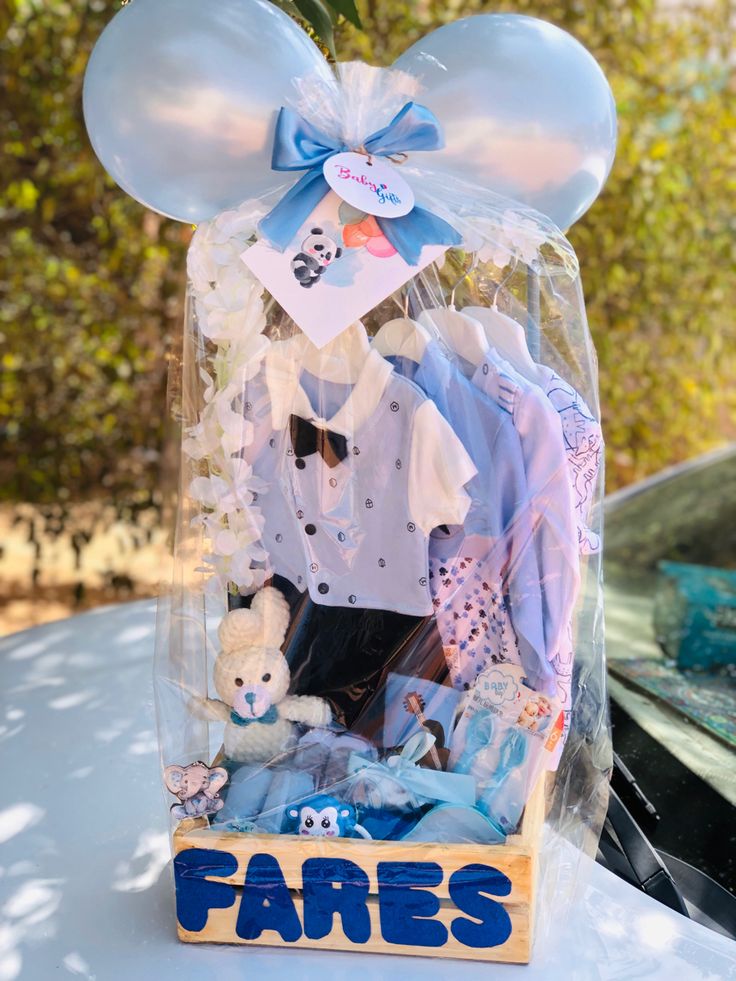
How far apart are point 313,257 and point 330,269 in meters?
0.03

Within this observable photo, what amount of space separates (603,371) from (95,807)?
351cm

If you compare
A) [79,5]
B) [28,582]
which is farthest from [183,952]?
[28,582]

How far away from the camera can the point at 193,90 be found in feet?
4.33

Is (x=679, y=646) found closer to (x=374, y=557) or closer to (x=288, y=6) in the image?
(x=374, y=557)

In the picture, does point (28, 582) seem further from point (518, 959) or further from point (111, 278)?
point (518, 959)

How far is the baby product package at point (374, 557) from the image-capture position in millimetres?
1359

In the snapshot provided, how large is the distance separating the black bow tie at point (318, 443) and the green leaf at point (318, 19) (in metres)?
0.66

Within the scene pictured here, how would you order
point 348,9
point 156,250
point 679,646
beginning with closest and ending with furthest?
point 348,9
point 679,646
point 156,250

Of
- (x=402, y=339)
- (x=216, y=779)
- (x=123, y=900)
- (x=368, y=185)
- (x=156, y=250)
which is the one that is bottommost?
(x=123, y=900)

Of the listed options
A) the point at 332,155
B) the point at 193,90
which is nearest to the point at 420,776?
the point at 332,155

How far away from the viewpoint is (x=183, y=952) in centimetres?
135

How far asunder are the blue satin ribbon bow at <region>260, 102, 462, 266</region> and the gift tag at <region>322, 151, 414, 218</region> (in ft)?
0.06

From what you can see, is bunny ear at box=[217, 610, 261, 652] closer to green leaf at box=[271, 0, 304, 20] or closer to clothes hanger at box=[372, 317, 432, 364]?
clothes hanger at box=[372, 317, 432, 364]

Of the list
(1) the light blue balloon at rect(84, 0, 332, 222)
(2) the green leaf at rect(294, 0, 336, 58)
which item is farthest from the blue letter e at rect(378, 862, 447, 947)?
(2) the green leaf at rect(294, 0, 336, 58)
